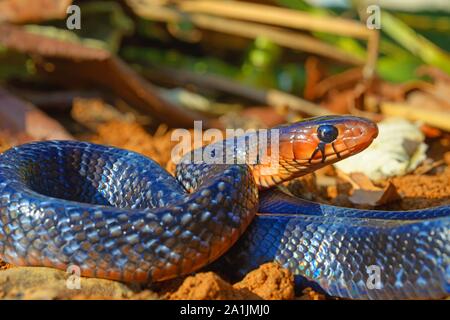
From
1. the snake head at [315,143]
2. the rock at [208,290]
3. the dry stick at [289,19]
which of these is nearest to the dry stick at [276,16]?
the dry stick at [289,19]

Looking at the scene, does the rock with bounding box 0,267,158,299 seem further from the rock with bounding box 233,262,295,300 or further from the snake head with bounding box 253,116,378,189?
the snake head with bounding box 253,116,378,189

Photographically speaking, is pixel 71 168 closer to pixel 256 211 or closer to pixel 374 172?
pixel 256 211

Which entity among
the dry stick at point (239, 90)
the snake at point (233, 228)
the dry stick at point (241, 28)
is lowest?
the snake at point (233, 228)

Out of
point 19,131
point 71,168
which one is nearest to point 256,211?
point 71,168

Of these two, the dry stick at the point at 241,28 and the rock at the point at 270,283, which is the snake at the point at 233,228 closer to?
the rock at the point at 270,283

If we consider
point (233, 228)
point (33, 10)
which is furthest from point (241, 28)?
point (233, 228)

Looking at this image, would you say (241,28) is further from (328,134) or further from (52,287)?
(52,287)
